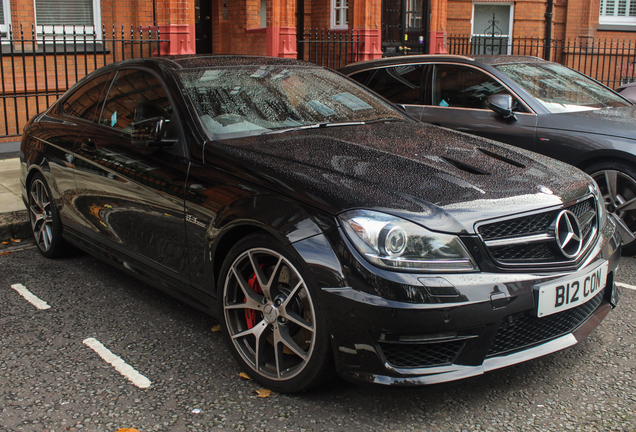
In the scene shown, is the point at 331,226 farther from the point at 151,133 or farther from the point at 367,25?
the point at 367,25

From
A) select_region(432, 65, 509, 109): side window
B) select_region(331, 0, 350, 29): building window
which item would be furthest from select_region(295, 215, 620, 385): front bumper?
select_region(331, 0, 350, 29): building window

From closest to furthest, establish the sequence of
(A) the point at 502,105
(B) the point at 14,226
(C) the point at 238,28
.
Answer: (A) the point at 502,105, (B) the point at 14,226, (C) the point at 238,28

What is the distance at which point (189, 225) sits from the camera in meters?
3.49

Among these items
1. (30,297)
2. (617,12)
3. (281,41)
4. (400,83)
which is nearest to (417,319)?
Result: (30,297)

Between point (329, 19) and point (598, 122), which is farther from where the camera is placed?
point (329, 19)

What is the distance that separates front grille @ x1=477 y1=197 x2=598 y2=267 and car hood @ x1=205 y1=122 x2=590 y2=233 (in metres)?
0.05

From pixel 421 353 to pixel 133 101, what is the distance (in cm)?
258

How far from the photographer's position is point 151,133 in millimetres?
3654

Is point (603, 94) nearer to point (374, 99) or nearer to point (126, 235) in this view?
point (374, 99)

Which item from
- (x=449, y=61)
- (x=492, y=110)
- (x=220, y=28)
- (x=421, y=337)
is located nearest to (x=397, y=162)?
(x=421, y=337)

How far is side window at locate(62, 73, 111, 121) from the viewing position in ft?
15.4

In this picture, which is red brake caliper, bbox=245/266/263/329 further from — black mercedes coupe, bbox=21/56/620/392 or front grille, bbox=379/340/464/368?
front grille, bbox=379/340/464/368

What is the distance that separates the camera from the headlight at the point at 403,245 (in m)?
2.72

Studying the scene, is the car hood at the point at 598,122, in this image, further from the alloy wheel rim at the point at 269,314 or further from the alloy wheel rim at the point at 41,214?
the alloy wheel rim at the point at 41,214
